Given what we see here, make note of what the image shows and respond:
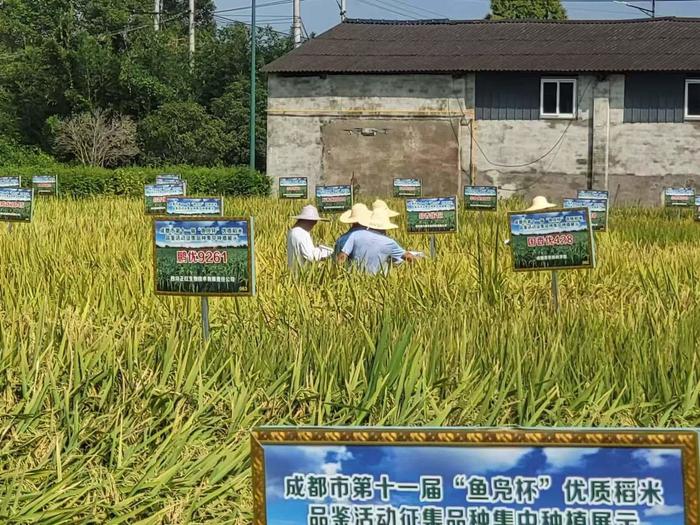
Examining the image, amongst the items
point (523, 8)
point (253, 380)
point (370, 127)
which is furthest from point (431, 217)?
point (523, 8)

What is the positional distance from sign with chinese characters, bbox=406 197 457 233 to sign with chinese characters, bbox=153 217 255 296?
5.40 meters

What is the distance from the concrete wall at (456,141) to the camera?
28359 millimetres

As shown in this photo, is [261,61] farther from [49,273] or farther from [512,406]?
[512,406]

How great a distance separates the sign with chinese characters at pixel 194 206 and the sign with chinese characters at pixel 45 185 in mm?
10779

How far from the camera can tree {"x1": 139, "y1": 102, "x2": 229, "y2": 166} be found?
4153 centimetres

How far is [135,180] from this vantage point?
2941 centimetres

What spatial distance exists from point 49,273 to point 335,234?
16.3 ft

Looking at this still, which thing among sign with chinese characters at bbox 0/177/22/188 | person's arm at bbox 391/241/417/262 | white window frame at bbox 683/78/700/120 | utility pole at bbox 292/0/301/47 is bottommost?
person's arm at bbox 391/241/417/262

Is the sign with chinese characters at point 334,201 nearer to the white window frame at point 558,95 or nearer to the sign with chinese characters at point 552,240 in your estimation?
the sign with chinese characters at point 552,240

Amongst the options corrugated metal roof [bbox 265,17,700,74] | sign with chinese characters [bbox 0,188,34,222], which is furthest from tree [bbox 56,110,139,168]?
sign with chinese characters [bbox 0,188,34,222]

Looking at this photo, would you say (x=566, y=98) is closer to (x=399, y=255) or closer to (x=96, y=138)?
(x=96, y=138)

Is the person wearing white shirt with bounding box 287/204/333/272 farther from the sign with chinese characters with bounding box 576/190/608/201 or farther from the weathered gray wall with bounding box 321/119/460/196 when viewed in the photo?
the weathered gray wall with bounding box 321/119/460/196

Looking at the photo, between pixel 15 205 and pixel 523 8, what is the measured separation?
50574 mm

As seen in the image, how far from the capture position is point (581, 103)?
94.1ft
